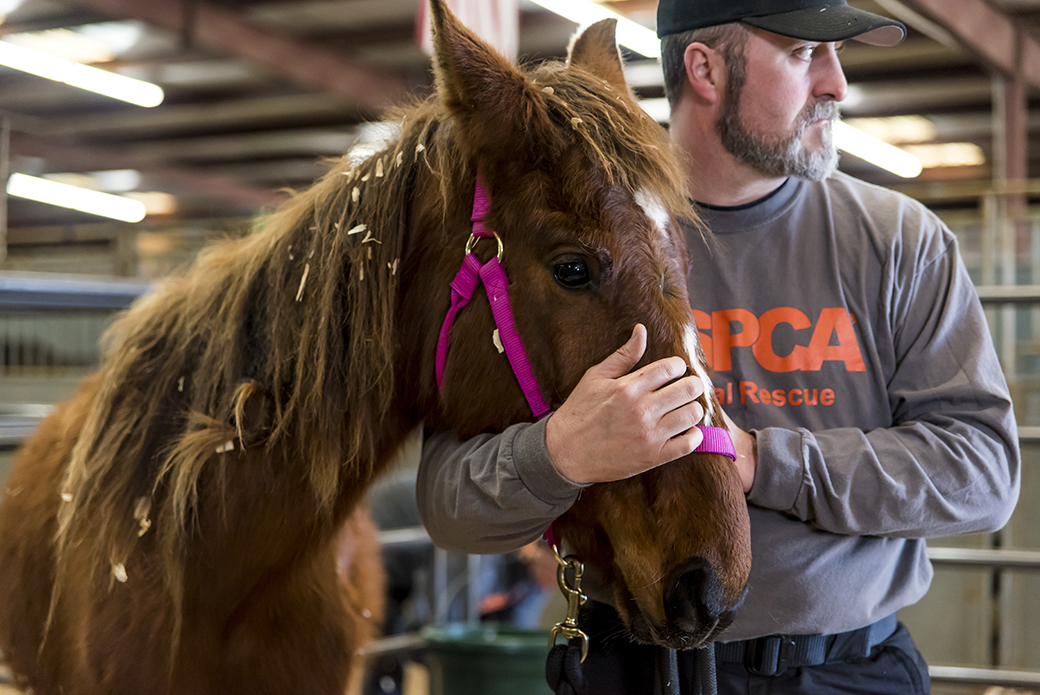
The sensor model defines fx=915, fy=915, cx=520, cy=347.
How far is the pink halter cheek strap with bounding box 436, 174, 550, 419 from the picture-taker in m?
1.27

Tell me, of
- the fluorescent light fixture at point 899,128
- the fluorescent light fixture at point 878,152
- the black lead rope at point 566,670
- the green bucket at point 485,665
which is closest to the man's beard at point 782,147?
the black lead rope at point 566,670

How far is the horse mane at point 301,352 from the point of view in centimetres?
134

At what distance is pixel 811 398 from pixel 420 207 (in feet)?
2.25

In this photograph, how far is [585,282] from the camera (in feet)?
4.01

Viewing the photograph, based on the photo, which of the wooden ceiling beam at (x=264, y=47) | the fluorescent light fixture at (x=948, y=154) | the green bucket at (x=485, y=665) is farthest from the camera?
the fluorescent light fixture at (x=948, y=154)

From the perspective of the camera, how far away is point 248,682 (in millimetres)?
1446

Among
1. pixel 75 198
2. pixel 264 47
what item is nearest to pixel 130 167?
pixel 75 198

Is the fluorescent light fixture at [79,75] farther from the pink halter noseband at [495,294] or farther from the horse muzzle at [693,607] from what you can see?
the horse muzzle at [693,607]

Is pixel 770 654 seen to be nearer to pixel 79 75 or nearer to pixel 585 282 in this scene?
pixel 585 282

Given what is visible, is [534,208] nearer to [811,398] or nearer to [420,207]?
[420,207]

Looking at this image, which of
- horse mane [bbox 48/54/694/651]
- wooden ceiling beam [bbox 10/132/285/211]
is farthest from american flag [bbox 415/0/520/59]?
wooden ceiling beam [bbox 10/132/285/211]

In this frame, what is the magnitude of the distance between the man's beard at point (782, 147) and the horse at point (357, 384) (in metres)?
0.19

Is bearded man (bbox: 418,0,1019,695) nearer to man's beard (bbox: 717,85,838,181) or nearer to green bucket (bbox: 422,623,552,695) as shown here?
man's beard (bbox: 717,85,838,181)

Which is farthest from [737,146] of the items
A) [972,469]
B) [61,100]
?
[61,100]
